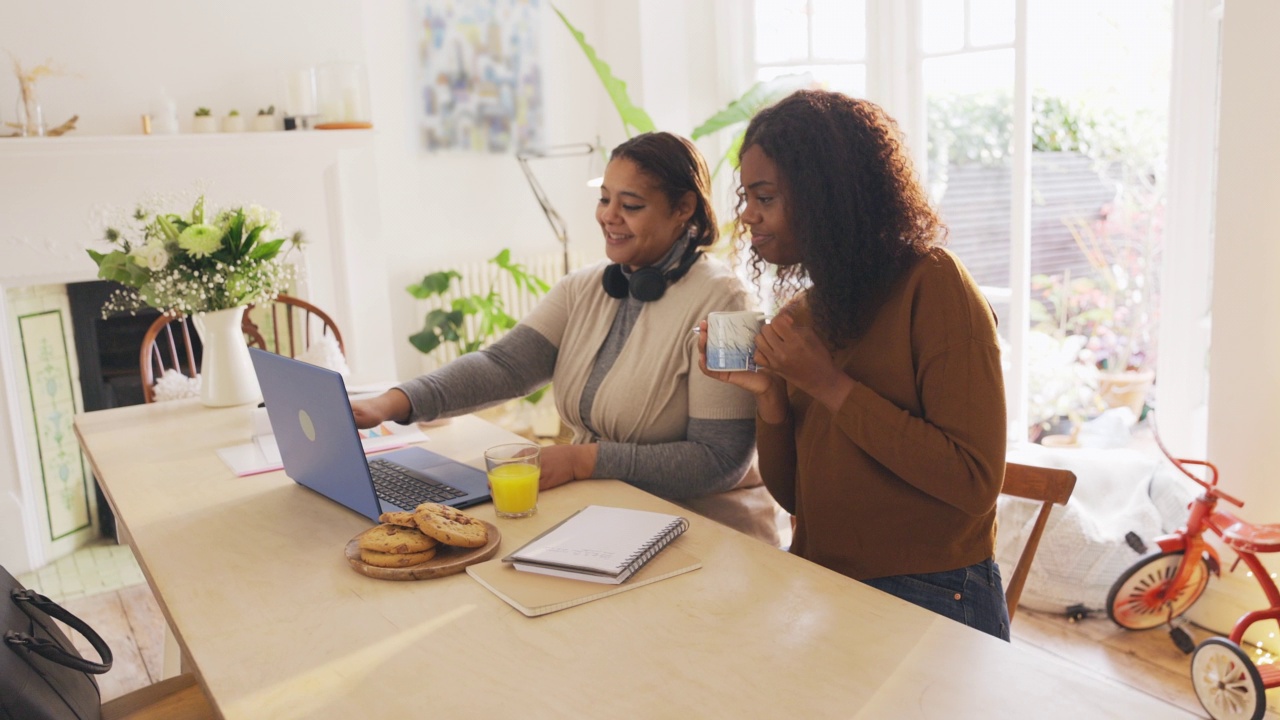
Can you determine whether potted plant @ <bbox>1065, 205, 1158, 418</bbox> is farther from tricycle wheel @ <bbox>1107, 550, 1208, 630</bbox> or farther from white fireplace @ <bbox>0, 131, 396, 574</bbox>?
white fireplace @ <bbox>0, 131, 396, 574</bbox>

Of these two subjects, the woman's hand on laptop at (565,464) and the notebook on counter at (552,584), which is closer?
the notebook on counter at (552,584)

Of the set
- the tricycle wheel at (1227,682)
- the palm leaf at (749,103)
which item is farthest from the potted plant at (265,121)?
the tricycle wheel at (1227,682)

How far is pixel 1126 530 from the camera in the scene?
272 cm

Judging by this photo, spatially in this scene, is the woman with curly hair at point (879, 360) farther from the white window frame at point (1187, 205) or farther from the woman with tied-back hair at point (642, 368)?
the white window frame at point (1187, 205)

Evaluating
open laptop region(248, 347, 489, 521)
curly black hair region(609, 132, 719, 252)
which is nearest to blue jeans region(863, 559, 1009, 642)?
open laptop region(248, 347, 489, 521)

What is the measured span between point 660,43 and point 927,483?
3.41 m

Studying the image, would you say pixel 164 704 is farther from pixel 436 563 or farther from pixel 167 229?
pixel 167 229

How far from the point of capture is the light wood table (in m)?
0.95

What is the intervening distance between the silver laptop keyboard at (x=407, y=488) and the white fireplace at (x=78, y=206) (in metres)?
1.42

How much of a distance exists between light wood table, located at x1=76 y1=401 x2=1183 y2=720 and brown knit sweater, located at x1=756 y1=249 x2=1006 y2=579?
199mm

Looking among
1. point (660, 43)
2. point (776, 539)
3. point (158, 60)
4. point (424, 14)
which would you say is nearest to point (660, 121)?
point (660, 43)

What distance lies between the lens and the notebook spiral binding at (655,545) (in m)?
1.23

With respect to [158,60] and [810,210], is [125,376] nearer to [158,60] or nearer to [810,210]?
[158,60]

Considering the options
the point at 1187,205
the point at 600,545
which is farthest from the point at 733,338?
the point at 1187,205
